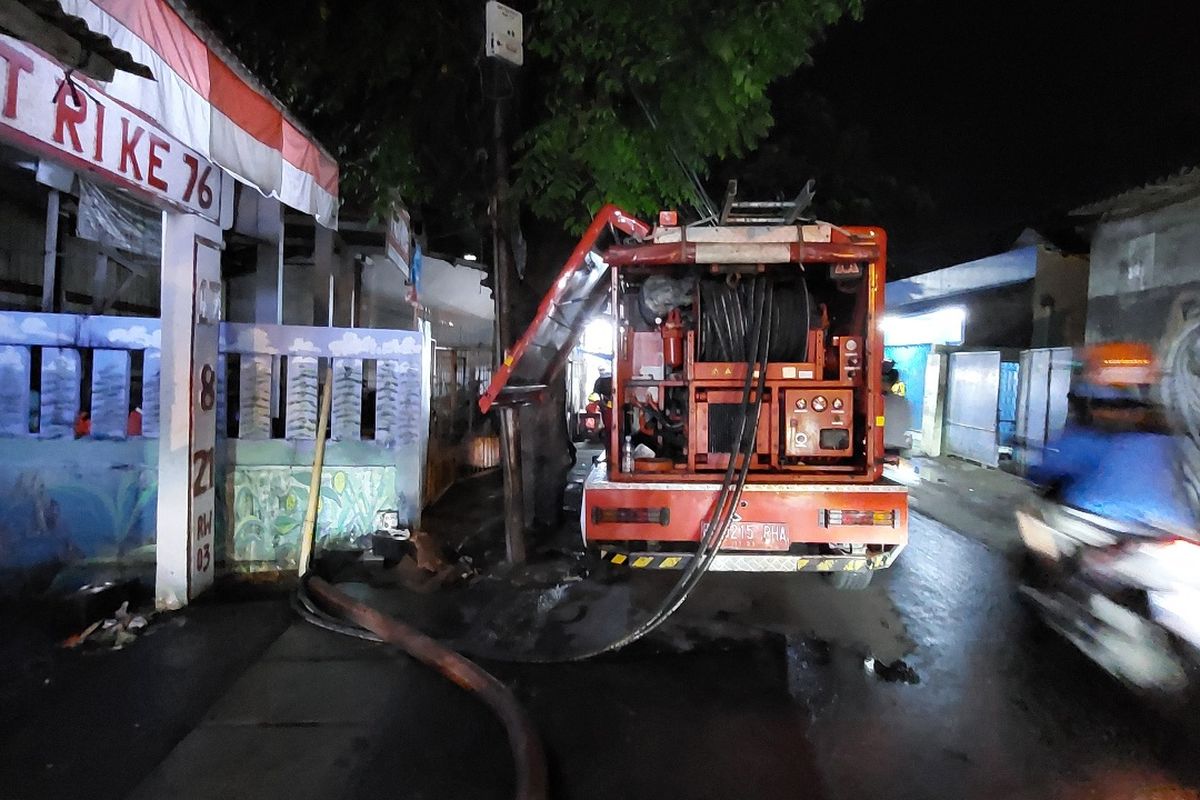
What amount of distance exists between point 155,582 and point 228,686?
185cm

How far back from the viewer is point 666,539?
4.77m

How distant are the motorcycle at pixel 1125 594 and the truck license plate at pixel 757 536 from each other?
1913mm

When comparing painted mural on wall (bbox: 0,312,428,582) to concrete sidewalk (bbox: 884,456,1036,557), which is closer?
painted mural on wall (bbox: 0,312,428,582)

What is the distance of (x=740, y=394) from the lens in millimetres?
5086

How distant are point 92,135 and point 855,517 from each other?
17.3 ft

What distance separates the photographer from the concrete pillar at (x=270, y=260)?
7453mm

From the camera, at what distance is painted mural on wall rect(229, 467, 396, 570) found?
5.93 metres

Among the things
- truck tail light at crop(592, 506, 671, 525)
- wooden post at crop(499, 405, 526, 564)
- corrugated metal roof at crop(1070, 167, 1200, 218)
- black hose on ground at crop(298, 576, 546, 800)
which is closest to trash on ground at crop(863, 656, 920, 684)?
truck tail light at crop(592, 506, 671, 525)

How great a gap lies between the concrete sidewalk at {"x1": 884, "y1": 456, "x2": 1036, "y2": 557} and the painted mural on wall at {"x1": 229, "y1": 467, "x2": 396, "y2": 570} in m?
4.92

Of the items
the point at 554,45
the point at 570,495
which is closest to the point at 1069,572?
the point at 570,495

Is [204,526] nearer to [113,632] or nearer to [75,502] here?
[113,632]

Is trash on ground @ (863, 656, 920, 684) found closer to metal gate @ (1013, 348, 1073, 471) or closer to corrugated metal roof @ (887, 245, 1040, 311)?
metal gate @ (1013, 348, 1073, 471)

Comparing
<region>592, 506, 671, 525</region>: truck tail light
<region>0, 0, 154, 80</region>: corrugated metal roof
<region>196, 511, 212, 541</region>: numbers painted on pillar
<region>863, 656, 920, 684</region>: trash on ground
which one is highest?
<region>0, 0, 154, 80</region>: corrugated metal roof

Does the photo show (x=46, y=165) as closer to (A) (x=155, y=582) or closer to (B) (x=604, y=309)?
(A) (x=155, y=582)
